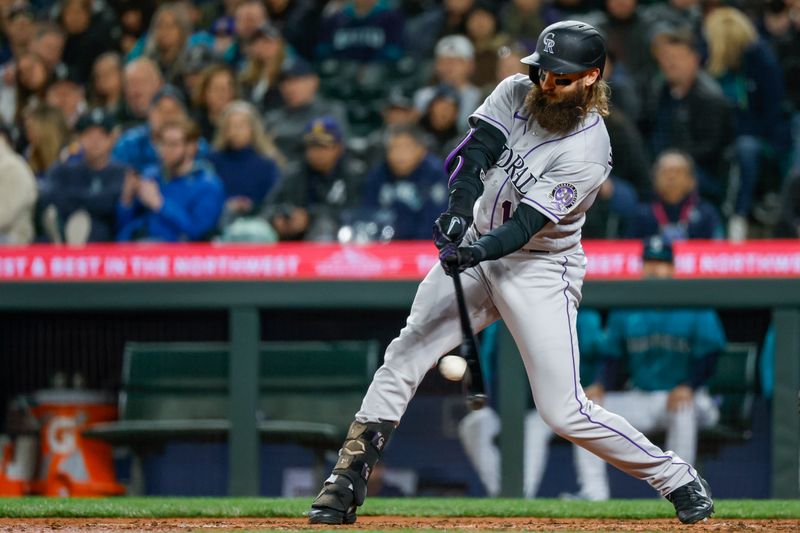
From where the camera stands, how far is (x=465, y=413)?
5.57 metres

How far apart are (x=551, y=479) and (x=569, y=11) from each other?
3.66 m

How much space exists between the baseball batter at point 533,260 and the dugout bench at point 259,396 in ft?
6.03

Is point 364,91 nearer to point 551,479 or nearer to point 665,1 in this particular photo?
point 665,1

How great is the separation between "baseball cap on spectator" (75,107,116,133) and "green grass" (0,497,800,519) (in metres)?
3.03

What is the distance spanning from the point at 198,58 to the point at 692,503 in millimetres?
5274

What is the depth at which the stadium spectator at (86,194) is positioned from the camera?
6.84 m

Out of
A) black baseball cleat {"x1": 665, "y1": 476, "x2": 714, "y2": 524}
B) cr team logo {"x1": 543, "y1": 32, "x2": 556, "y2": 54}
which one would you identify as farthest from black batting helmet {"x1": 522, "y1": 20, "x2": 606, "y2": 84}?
black baseball cleat {"x1": 665, "y1": 476, "x2": 714, "y2": 524}

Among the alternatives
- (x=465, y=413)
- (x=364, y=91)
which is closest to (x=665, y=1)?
(x=364, y=91)

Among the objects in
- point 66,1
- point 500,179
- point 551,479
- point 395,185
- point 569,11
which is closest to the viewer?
point 500,179

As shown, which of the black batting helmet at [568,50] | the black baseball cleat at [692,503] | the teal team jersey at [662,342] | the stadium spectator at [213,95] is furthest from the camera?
the stadium spectator at [213,95]

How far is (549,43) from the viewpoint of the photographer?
3457mm

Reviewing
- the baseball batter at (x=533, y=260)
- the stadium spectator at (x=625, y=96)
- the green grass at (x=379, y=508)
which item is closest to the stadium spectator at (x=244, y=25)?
the stadium spectator at (x=625, y=96)

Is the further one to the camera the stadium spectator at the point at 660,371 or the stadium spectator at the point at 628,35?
the stadium spectator at the point at 628,35

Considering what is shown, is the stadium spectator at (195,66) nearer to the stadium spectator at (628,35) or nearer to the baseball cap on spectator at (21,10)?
the baseball cap on spectator at (21,10)
